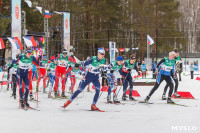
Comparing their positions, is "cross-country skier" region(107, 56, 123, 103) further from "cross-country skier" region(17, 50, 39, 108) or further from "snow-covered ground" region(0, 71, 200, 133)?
"cross-country skier" region(17, 50, 39, 108)

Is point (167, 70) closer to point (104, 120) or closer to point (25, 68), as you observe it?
point (104, 120)

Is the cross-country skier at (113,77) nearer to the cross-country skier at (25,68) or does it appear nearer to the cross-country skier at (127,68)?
the cross-country skier at (127,68)

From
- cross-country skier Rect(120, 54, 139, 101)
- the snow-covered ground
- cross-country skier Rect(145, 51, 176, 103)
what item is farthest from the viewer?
cross-country skier Rect(120, 54, 139, 101)

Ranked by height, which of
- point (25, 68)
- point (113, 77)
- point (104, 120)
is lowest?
point (104, 120)

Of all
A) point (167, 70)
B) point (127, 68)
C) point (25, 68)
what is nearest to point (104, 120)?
point (25, 68)

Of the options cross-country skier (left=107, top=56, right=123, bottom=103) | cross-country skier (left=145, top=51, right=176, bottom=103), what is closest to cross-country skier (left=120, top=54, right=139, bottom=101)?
cross-country skier (left=107, top=56, right=123, bottom=103)

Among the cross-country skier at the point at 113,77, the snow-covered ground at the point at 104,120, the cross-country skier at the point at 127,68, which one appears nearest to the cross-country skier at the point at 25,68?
the snow-covered ground at the point at 104,120

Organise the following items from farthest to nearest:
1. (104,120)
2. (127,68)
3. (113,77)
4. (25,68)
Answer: (127,68), (113,77), (25,68), (104,120)

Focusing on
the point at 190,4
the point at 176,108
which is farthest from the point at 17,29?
the point at 190,4

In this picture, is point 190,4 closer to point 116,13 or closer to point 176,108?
point 116,13

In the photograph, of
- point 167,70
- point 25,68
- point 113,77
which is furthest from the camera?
point 113,77

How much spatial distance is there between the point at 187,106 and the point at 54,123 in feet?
14.8

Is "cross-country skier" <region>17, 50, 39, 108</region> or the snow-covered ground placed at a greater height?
"cross-country skier" <region>17, 50, 39, 108</region>

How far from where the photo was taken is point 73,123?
20.0 ft
